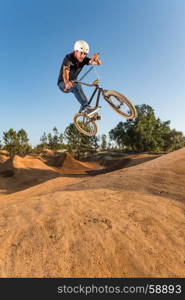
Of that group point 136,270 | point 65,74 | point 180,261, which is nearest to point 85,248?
point 136,270

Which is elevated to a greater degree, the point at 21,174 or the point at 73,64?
the point at 73,64

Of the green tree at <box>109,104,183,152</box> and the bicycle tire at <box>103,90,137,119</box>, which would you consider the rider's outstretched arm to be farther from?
the green tree at <box>109,104,183,152</box>

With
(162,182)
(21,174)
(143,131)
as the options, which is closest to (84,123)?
(162,182)

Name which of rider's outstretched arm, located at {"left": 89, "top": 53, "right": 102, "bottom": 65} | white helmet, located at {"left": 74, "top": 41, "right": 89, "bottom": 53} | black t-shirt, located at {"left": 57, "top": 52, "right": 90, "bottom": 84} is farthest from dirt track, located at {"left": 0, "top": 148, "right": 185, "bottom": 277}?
white helmet, located at {"left": 74, "top": 41, "right": 89, "bottom": 53}

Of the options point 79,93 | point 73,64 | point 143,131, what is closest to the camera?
point 73,64

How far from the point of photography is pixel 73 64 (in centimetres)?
539

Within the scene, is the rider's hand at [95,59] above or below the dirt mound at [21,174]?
above

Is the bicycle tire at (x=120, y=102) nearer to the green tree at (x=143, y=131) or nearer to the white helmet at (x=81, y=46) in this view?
the white helmet at (x=81, y=46)

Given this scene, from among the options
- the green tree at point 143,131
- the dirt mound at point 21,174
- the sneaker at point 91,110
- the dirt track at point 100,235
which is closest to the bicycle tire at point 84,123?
the sneaker at point 91,110

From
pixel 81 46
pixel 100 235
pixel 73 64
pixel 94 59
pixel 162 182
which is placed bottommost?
pixel 100 235

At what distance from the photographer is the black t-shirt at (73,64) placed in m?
5.23

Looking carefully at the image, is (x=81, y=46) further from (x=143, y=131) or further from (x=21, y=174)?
(x=143, y=131)

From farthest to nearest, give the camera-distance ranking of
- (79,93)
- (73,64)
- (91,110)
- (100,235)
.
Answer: (91,110), (79,93), (73,64), (100,235)

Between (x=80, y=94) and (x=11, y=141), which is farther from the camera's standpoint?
(x=11, y=141)
